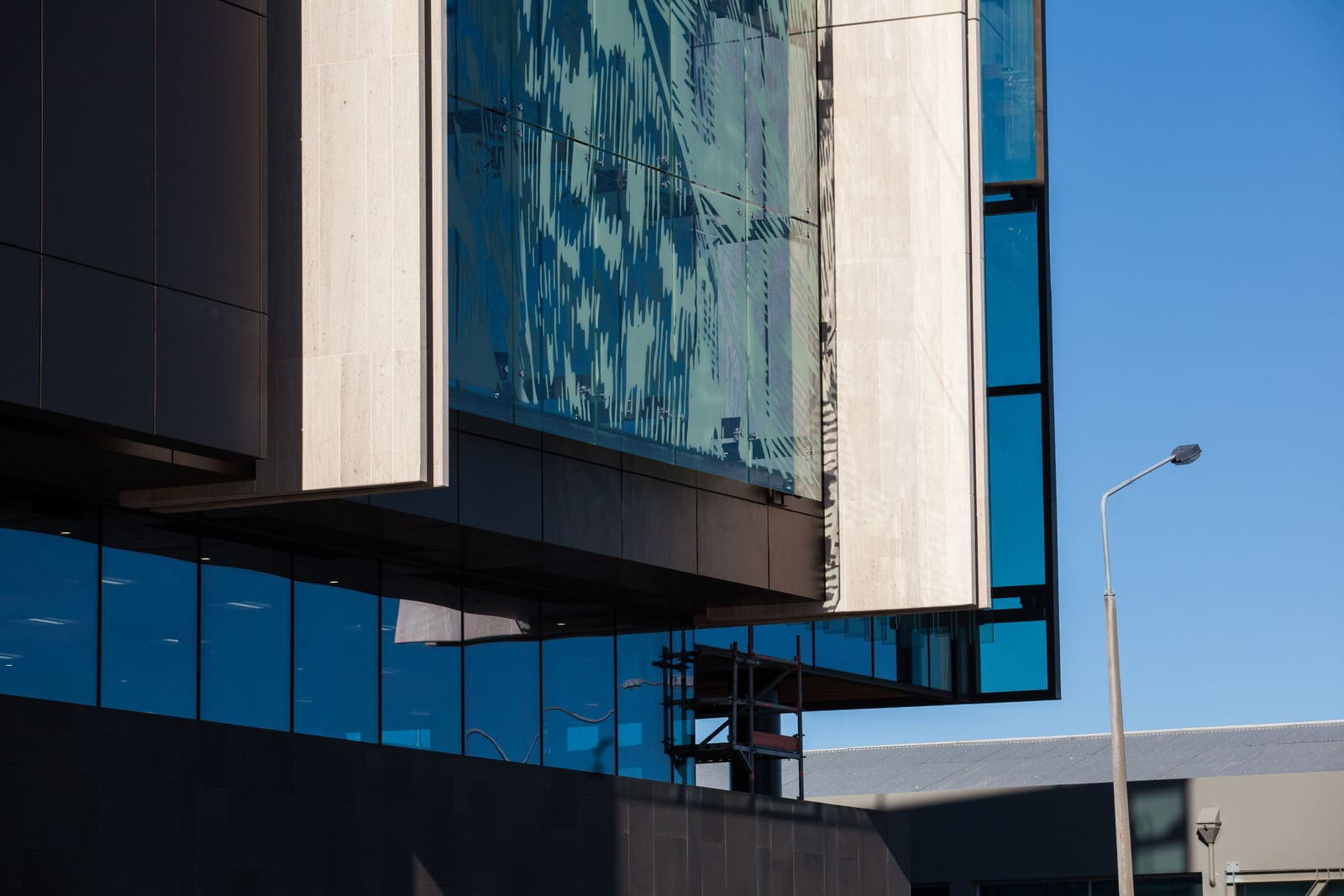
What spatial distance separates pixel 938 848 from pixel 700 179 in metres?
20.9

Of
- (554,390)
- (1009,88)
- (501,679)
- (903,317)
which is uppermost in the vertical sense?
(1009,88)

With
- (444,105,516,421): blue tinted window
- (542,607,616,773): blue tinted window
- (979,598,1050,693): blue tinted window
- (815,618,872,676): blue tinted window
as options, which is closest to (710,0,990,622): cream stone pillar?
(542,607,616,773): blue tinted window

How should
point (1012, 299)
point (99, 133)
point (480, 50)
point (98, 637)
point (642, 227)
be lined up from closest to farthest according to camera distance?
point (99, 133), point (98, 637), point (480, 50), point (642, 227), point (1012, 299)

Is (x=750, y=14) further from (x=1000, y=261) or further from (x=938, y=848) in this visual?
(x=938, y=848)

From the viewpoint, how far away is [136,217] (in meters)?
18.5

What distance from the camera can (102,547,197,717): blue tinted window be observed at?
68.7 feet

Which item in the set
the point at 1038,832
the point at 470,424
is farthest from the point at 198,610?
the point at 1038,832

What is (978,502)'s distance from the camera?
27703mm

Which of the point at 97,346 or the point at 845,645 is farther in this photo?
the point at 845,645

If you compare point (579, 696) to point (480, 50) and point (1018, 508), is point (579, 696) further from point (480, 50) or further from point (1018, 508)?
point (1018, 508)

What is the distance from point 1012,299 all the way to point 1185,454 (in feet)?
23.1

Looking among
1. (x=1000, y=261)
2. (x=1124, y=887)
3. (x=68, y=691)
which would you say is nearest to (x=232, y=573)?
(x=68, y=691)

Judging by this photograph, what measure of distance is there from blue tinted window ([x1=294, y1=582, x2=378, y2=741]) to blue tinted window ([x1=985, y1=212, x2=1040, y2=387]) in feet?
50.2

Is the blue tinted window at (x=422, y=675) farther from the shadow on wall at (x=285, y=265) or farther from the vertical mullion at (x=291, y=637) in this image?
the shadow on wall at (x=285, y=265)
